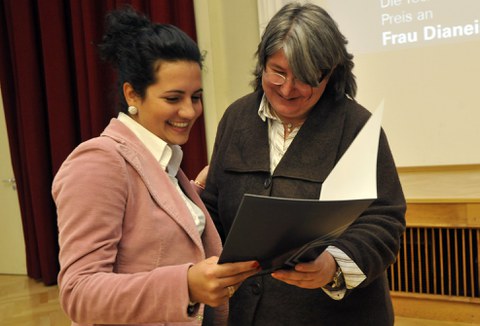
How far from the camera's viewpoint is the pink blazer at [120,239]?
3.10ft

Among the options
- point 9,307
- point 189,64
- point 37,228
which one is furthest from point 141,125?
point 37,228

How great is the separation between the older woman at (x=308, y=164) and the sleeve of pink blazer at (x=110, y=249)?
1.20 feet

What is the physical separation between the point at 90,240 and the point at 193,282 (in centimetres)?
20

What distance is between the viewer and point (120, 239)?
1.03 metres

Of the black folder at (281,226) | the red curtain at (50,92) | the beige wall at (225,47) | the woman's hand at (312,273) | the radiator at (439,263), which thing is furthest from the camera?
the red curtain at (50,92)

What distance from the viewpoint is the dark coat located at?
4.17 ft

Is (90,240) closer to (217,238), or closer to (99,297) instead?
(99,297)

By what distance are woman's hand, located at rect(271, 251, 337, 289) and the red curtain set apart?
2.74 m

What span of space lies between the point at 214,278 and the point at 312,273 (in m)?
0.24

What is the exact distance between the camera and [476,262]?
9.89 feet

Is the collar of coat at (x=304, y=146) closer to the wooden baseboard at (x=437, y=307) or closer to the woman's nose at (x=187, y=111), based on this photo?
the woman's nose at (x=187, y=111)

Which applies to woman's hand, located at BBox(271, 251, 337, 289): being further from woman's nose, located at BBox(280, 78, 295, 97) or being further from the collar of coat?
woman's nose, located at BBox(280, 78, 295, 97)

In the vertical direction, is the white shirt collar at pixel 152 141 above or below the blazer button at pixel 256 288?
above

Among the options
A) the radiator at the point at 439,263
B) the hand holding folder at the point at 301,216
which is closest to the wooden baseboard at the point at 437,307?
the radiator at the point at 439,263
